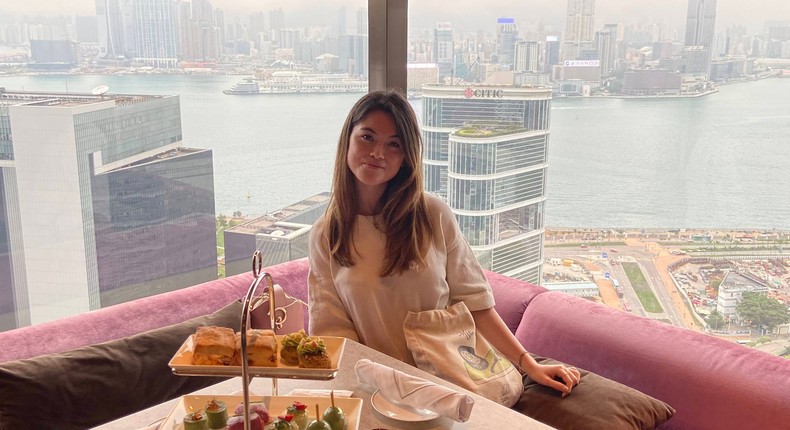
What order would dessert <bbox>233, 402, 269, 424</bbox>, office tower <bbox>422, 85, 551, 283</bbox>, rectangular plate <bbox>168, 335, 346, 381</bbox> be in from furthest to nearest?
office tower <bbox>422, 85, 551, 283</bbox>, dessert <bbox>233, 402, 269, 424</bbox>, rectangular plate <bbox>168, 335, 346, 381</bbox>

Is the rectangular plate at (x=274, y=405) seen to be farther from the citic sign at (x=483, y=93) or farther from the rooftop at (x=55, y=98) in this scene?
the citic sign at (x=483, y=93)

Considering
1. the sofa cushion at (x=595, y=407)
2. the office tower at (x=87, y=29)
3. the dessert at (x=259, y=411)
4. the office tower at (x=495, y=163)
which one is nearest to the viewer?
the dessert at (x=259, y=411)

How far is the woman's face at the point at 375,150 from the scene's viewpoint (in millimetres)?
1898

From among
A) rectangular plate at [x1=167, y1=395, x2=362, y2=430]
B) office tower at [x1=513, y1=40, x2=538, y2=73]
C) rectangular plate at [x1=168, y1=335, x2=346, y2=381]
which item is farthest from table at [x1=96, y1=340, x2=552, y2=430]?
office tower at [x1=513, y1=40, x2=538, y2=73]

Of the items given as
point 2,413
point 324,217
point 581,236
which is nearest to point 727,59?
point 581,236

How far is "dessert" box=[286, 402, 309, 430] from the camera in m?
1.10

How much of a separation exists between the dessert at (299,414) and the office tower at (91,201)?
1.59 metres

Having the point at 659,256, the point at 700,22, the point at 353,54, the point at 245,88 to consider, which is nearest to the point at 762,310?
the point at 659,256

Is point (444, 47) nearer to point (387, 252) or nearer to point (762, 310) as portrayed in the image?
point (387, 252)

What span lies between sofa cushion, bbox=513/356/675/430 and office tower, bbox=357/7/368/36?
1809 millimetres

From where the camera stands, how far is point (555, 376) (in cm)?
190

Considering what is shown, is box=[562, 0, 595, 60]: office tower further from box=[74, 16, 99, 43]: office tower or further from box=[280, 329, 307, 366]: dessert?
box=[280, 329, 307, 366]: dessert

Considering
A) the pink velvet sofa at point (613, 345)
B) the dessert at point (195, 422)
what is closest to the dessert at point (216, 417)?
the dessert at point (195, 422)

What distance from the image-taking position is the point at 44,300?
2.34 metres
